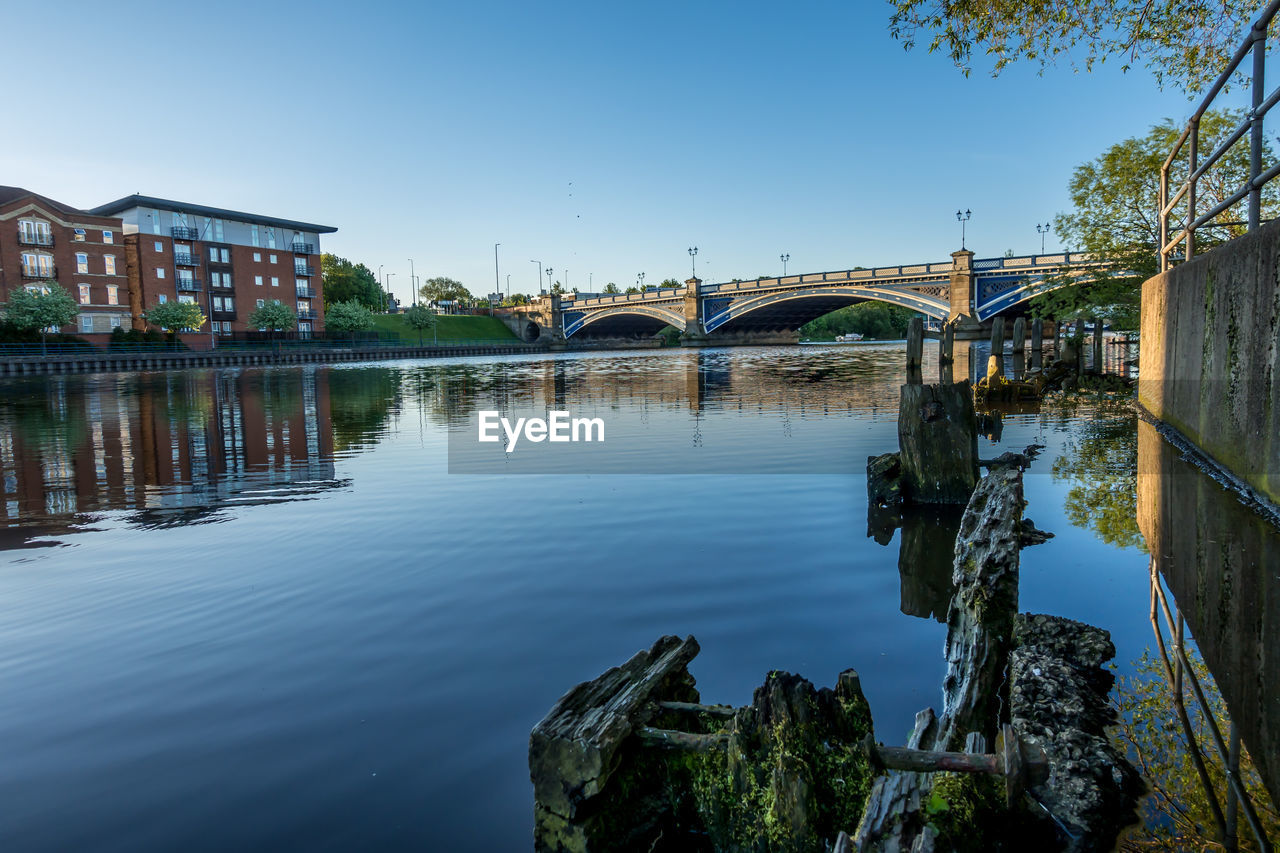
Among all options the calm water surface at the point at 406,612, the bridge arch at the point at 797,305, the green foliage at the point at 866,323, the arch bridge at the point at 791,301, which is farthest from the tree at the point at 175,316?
the green foliage at the point at 866,323

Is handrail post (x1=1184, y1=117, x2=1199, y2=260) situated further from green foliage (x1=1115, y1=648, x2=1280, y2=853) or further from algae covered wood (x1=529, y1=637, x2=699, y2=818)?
algae covered wood (x1=529, y1=637, x2=699, y2=818)

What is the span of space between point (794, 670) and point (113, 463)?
1182 cm

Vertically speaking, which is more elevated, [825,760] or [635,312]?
[635,312]

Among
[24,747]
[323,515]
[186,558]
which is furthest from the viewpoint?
[323,515]

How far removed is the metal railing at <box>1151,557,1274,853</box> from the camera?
2.50 meters

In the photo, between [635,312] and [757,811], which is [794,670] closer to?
[757,811]

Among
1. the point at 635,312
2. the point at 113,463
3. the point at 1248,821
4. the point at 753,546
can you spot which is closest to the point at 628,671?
the point at 1248,821

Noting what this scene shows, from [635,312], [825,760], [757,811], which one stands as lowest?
[757,811]

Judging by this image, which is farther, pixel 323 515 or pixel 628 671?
pixel 323 515

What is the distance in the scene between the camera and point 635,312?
3474 inches

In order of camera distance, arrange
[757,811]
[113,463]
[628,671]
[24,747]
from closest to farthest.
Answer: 1. [757,811]
2. [628,671]
3. [24,747]
4. [113,463]

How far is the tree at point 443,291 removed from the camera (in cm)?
14462

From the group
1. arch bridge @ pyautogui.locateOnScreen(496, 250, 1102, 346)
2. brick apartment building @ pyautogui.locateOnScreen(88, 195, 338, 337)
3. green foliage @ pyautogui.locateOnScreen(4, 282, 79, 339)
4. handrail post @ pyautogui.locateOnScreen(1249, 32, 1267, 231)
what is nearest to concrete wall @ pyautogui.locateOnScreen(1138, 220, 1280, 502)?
handrail post @ pyautogui.locateOnScreen(1249, 32, 1267, 231)

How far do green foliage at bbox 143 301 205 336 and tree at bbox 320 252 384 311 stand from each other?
38.2 metres
